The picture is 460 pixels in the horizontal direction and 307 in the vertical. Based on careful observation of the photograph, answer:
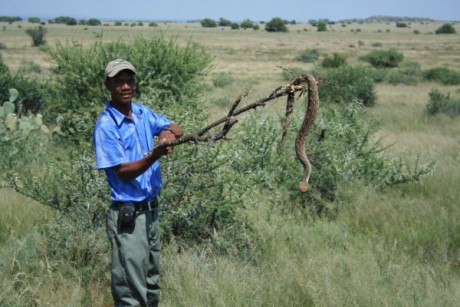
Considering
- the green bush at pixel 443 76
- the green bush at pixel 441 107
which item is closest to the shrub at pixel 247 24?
the green bush at pixel 443 76

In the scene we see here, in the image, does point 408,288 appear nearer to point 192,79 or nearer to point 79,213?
point 79,213

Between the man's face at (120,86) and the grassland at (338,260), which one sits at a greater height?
the man's face at (120,86)

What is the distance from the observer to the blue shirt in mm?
3062

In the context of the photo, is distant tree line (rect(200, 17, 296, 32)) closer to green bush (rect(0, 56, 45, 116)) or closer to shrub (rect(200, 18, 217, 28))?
shrub (rect(200, 18, 217, 28))

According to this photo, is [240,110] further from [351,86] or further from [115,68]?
[351,86]

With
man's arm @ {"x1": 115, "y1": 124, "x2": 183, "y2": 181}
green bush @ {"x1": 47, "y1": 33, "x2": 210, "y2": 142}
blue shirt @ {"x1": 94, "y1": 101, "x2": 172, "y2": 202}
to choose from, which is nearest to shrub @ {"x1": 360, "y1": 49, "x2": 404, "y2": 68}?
green bush @ {"x1": 47, "y1": 33, "x2": 210, "y2": 142}

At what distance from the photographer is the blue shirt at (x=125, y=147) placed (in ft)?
10.0

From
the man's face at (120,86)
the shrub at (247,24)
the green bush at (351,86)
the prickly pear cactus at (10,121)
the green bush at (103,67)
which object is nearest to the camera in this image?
the man's face at (120,86)

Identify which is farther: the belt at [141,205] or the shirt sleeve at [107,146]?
the belt at [141,205]

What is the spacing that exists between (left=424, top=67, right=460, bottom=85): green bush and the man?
23.5 m

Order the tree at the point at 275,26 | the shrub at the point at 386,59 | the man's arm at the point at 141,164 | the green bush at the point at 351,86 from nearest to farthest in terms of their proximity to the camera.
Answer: the man's arm at the point at 141,164
the green bush at the point at 351,86
the shrub at the point at 386,59
the tree at the point at 275,26

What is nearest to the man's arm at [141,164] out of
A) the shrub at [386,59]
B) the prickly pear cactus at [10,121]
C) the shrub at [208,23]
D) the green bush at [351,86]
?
the prickly pear cactus at [10,121]

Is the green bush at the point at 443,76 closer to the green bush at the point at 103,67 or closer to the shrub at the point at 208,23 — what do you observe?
the green bush at the point at 103,67

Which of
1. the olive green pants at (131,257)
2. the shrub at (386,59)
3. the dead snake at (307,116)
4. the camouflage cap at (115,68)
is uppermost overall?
the camouflage cap at (115,68)
